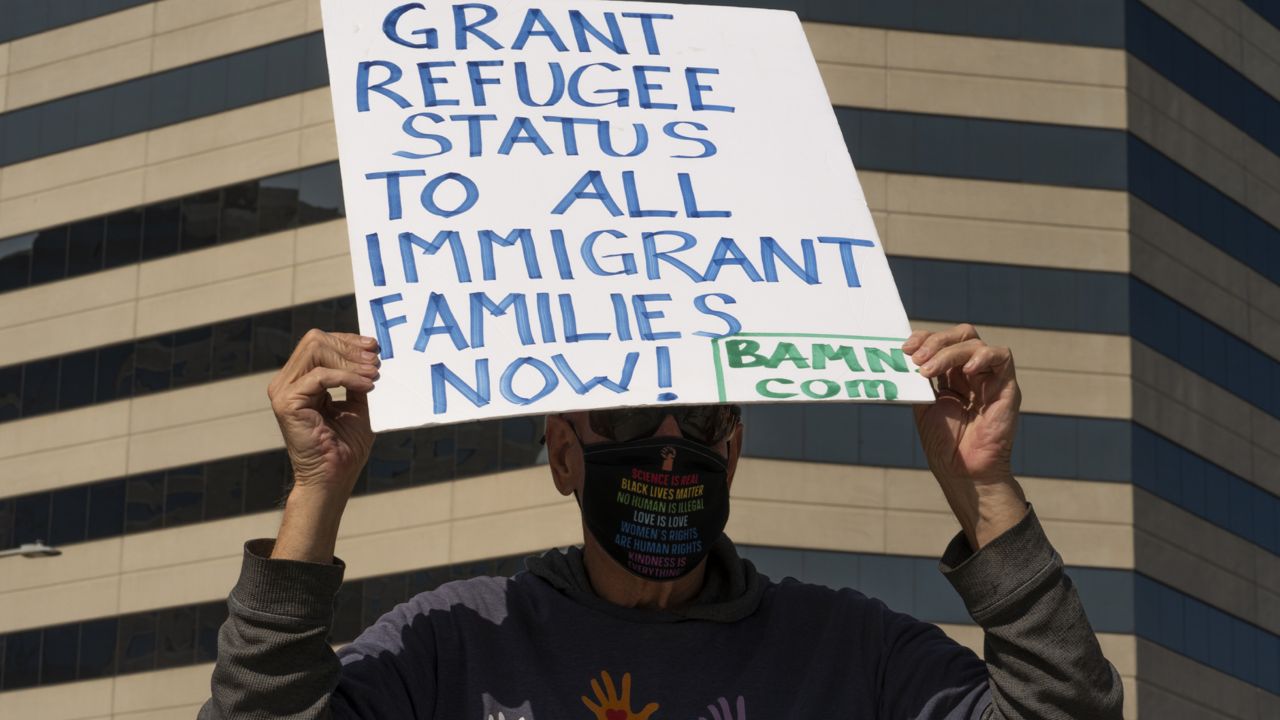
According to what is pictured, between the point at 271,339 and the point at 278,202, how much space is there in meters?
2.81

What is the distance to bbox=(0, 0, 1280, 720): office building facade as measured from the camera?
1510 inches

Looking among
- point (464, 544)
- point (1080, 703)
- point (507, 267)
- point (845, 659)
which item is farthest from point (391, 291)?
point (464, 544)

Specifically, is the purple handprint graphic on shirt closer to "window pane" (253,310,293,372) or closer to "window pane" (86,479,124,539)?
"window pane" (253,310,293,372)

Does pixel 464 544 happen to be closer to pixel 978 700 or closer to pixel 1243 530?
pixel 1243 530

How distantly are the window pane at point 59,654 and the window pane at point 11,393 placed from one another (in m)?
4.84

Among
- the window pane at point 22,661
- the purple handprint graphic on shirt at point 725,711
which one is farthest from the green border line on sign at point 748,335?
the window pane at point 22,661

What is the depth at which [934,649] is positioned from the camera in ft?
14.4

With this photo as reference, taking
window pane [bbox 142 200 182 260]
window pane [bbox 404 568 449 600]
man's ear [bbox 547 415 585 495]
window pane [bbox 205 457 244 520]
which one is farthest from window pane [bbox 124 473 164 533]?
man's ear [bbox 547 415 585 495]

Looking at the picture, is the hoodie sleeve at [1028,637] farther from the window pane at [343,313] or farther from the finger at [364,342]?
the window pane at [343,313]

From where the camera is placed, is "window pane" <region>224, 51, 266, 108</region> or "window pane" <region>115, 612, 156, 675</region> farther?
"window pane" <region>224, 51, 266, 108</region>

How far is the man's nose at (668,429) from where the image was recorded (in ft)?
14.5

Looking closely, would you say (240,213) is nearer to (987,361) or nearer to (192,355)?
(192,355)

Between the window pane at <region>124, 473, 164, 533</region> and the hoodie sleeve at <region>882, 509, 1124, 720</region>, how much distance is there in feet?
126

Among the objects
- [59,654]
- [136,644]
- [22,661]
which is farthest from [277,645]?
[22,661]
